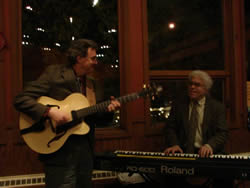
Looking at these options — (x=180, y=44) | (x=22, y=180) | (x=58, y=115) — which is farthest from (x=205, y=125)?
(x=22, y=180)

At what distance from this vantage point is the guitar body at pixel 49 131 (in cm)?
179

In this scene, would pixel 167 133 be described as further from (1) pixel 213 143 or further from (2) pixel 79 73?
(2) pixel 79 73

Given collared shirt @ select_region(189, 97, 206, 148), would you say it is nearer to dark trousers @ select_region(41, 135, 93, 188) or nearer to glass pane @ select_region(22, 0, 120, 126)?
glass pane @ select_region(22, 0, 120, 126)

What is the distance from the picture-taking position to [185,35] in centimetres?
314

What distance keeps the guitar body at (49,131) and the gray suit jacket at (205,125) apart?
3.24 feet

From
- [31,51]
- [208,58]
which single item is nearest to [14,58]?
[31,51]

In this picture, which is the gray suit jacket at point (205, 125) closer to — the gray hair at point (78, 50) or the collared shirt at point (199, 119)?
the collared shirt at point (199, 119)

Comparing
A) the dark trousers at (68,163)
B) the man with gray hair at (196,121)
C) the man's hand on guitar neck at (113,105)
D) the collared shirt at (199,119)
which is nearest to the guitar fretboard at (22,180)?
the dark trousers at (68,163)

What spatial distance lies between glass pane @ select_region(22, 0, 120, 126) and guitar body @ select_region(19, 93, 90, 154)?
75 cm

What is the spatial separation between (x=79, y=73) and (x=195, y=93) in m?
1.17

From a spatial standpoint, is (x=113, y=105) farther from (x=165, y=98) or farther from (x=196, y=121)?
(x=165, y=98)

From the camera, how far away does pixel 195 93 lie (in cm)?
241

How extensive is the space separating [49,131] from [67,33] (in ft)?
4.43

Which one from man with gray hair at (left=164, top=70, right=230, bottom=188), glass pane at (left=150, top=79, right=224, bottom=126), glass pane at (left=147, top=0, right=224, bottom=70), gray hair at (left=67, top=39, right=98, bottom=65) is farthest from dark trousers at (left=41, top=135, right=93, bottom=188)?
glass pane at (left=147, top=0, right=224, bottom=70)
